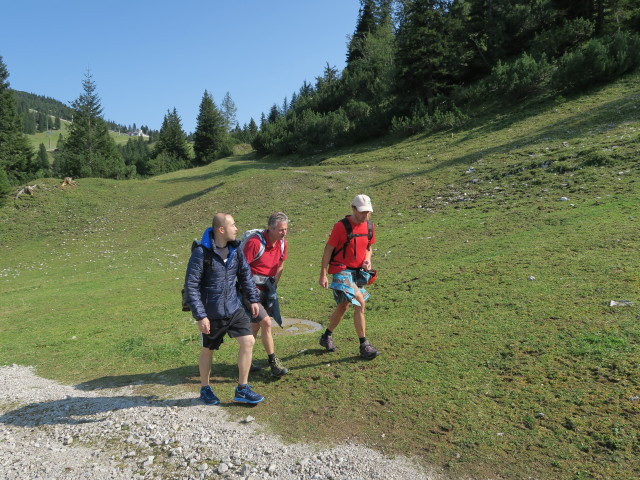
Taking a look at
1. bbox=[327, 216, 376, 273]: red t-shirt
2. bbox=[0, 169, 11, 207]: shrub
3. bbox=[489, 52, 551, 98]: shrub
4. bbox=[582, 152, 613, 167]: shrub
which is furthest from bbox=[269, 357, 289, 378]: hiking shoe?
bbox=[489, 52, 551, 98]: shrub

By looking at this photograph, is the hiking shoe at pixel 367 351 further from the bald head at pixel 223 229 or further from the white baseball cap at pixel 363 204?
the bald head at pixel 223 229

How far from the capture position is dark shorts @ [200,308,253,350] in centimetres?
530

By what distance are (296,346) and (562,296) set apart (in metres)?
4.35

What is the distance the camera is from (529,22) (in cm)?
4044

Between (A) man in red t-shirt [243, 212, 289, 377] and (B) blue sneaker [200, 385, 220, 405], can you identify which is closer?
(B) blue sneaker [200, 385, 220, 405]

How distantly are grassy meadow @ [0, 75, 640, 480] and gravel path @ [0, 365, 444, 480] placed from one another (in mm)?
266

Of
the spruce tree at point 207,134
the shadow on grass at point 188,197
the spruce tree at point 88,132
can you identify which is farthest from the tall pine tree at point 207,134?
the shadow on grass at point 188,197

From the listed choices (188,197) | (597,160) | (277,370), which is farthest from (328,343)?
(188,197)

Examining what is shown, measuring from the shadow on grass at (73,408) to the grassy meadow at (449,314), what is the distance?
14.7 inches

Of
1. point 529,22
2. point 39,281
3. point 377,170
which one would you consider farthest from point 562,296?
point 529,22

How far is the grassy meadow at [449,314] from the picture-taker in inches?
170

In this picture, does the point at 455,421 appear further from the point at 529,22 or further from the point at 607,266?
the point at 529,22

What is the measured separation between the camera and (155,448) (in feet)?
14.8

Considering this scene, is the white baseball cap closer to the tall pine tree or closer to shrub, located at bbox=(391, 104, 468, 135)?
shrub, located at bbox=(391, 104, 468, 135)
